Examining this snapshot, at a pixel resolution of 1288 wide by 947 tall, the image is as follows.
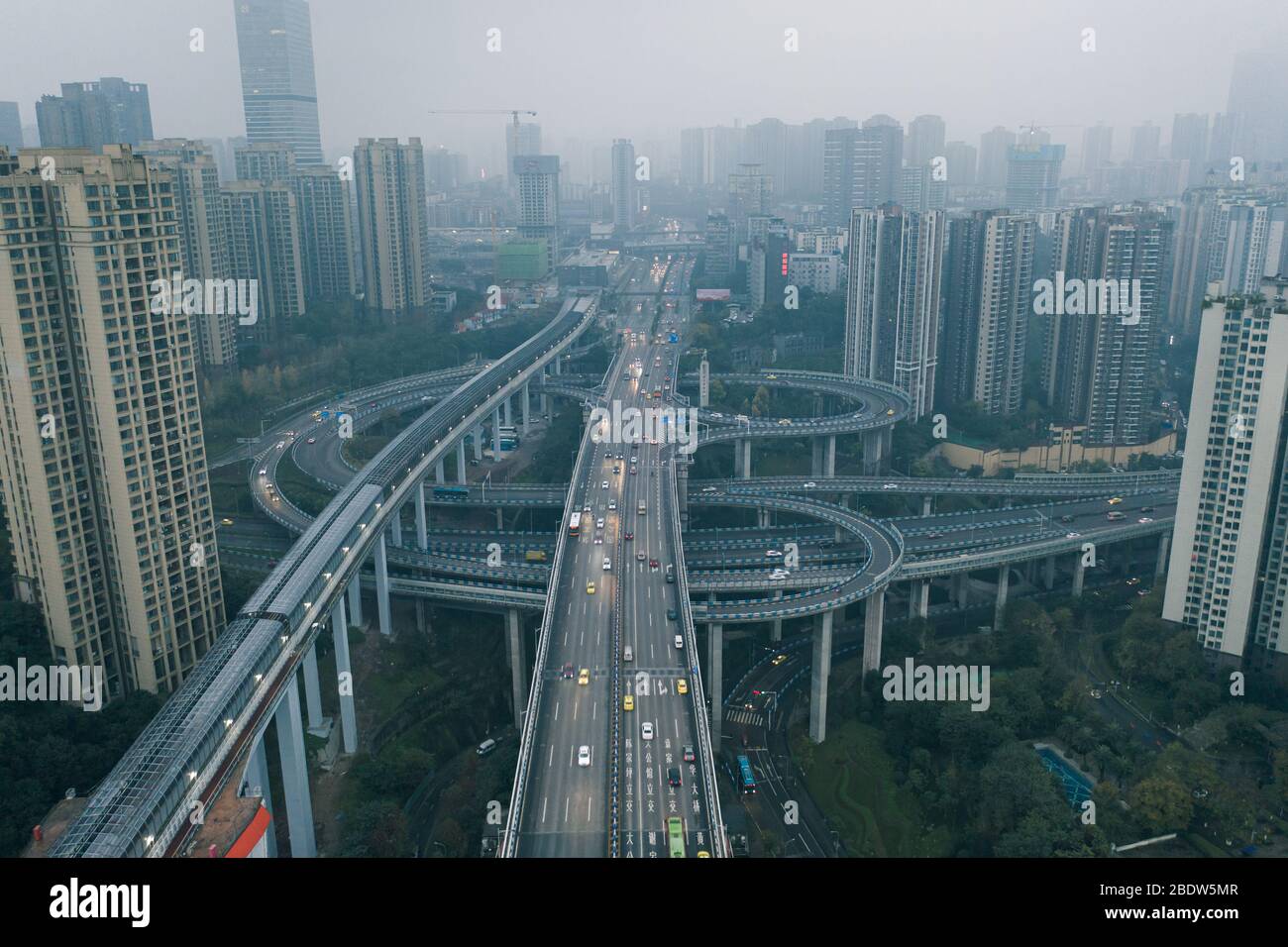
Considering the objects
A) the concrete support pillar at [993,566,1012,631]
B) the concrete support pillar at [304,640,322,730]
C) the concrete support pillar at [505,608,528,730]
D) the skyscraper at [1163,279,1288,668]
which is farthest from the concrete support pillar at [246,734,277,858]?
the skyscraper at [1163,279,1288,668]

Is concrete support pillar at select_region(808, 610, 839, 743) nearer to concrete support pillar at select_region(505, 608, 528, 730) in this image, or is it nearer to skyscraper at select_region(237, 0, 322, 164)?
concrete support pillar at select_region(505, 608, 528, 730)

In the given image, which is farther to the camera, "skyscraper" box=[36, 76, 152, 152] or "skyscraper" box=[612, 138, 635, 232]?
"skyscraper" box=[612, 138, 635, 232]

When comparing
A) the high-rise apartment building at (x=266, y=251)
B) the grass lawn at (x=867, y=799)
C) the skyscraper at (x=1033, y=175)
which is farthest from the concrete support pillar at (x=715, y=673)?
the skyscraper at (x=1033, y=175)

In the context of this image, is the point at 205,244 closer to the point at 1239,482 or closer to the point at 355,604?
the point at 355,604

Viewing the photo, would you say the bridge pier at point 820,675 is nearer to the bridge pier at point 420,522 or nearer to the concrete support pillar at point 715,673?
the concrete support pillar at point 715,673

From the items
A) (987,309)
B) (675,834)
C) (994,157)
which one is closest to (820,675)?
(675,834)
